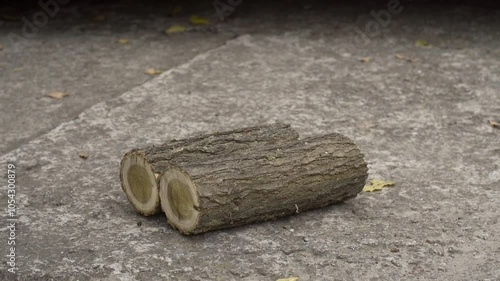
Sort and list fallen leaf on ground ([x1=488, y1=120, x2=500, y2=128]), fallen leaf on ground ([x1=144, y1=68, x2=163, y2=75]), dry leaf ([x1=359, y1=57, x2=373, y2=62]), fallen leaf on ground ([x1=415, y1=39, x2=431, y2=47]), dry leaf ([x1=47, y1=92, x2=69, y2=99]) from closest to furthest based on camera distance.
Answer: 1. fallen leaf on ground ([x1=488, y1=120, x2=500, y2=128])
2. dry leaf ([x1=47, y1=92, x2=69, y2=99])
3. fallen leaf on ground ([x1=144, y1=68, x2=163, y2=75])
4. dry leaf ([x1=359, y1=57, x2=373, y2=62])
5. fallen leaf on ground ([x1=415, y1=39, x2=431, y2=47])

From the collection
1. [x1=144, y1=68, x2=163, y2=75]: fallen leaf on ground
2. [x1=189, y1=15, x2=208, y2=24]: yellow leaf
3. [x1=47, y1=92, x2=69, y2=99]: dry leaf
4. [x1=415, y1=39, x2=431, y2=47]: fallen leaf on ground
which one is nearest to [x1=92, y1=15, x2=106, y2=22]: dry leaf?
[x1=189, y1=15, x2=208, y2=24]: yellow leaf

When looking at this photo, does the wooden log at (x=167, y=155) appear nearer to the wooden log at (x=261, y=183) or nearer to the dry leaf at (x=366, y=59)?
the wooden log at (x=261, y=183)

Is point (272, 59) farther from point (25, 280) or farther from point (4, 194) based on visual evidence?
point (25, 280)

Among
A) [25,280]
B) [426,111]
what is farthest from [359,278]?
[426,111]

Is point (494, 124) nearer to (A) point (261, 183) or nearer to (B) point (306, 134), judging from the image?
(B) point (306, 134)

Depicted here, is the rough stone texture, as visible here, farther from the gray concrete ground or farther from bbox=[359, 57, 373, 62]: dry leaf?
bbox=[359, 57, 373, 62]: dry leaf

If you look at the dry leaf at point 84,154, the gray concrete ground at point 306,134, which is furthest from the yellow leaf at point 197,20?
the dry leaf at point 84,154

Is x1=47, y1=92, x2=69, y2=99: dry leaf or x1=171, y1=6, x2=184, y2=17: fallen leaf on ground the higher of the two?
x1=171, y1=6, x2=184, y2=17: fallen leaf on ground
